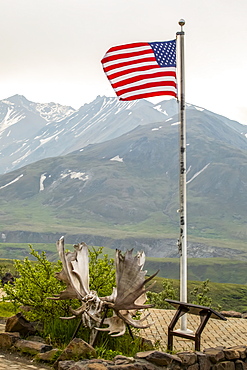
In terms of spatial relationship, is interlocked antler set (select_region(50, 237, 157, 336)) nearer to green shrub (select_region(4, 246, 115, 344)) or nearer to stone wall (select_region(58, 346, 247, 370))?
green shrub (select_region(4, 246, 115, 344))

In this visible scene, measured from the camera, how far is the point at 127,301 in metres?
12.3

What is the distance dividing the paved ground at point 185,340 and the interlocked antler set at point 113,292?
1.50 metres

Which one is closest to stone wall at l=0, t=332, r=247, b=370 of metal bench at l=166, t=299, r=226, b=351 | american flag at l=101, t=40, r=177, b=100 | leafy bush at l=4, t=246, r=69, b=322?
metal bench at l=166, t=299, r=226, b=351

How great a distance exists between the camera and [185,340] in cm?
1462

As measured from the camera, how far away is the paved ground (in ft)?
38.6

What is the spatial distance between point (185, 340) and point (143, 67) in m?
7.25

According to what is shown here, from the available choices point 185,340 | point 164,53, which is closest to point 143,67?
point 164,53

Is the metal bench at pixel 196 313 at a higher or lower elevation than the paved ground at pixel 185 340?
higher

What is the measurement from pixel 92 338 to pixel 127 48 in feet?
24.4

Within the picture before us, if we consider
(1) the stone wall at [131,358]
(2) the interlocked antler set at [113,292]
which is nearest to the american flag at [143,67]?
(2) the interlocked antler set at [113,292]

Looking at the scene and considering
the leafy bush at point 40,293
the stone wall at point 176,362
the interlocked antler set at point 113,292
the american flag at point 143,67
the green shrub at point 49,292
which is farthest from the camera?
the american flag at point 143,67

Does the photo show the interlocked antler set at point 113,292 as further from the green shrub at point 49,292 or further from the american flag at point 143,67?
the american flag at point 143,67

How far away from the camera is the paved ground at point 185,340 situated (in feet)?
38.6

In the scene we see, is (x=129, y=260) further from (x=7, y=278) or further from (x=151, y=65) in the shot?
(x=7, y=278)
